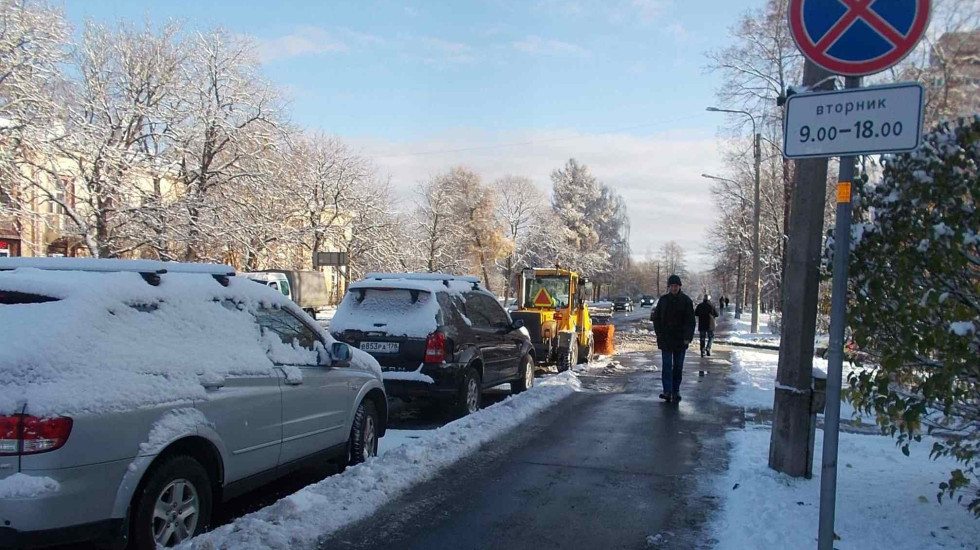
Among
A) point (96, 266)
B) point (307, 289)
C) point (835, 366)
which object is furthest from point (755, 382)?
point (307, 289)

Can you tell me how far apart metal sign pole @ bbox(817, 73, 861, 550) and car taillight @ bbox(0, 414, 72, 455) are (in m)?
3.79

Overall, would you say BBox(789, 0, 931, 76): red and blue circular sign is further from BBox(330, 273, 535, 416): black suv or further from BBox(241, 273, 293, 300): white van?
BBox(241, 273, 293, 300): white van

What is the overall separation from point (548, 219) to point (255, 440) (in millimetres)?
64087

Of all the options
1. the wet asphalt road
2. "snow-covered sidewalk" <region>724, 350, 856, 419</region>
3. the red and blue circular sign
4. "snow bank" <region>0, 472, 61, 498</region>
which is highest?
the red and blue circular sign

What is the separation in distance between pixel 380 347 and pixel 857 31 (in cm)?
660

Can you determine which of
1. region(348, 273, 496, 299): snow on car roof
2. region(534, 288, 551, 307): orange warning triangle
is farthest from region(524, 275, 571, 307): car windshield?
region(348, 273, 496, 299): snow on car roof

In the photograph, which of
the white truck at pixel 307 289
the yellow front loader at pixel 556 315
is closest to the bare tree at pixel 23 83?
the white truck at pixel 307 289

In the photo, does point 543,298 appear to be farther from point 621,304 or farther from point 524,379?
point 621,304

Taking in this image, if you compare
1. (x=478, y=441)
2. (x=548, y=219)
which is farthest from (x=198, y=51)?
(x=548, y=219)

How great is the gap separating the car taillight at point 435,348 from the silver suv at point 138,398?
9.92 ft

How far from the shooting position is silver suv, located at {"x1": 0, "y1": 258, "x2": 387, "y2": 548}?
3.44 metres

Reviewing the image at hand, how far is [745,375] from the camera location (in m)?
14.6

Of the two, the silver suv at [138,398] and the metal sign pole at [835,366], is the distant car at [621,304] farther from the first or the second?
the metal sign pole at [835,366]

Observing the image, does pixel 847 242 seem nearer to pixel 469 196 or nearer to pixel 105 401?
pixel 105 401
